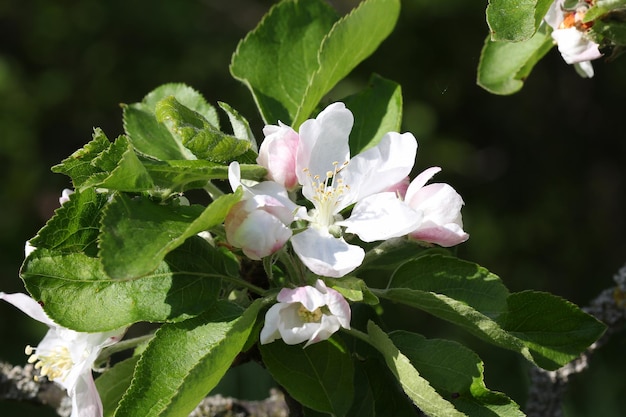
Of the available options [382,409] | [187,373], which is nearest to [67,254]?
[187,373]

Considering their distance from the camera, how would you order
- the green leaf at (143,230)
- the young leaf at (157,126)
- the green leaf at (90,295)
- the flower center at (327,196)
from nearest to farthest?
the green leaf at (143,230) → the green leaf at (90,295) → the flower center at (327,196) → the young leaf at (157,126)

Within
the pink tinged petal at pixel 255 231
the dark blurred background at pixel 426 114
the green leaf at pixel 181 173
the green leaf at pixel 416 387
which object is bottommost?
the dark blurred background at pixel 426 114

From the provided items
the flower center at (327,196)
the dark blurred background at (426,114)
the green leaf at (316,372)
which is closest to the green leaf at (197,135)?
the flower center at (327,196)

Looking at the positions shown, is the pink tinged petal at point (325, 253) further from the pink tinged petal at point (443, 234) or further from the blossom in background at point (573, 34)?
the blossom in background at point (573, 34)

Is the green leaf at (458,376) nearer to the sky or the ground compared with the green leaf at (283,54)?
nearer to the ground

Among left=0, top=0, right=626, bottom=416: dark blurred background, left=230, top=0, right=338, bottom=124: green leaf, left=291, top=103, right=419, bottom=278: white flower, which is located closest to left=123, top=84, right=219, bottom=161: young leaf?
left=230, top=0, right=338, bottom=124: green leaf

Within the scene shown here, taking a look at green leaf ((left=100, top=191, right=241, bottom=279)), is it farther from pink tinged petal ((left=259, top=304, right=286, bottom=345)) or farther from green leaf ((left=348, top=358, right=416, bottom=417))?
green leaf ((left=348, top=358, right=416, bottom=417))
